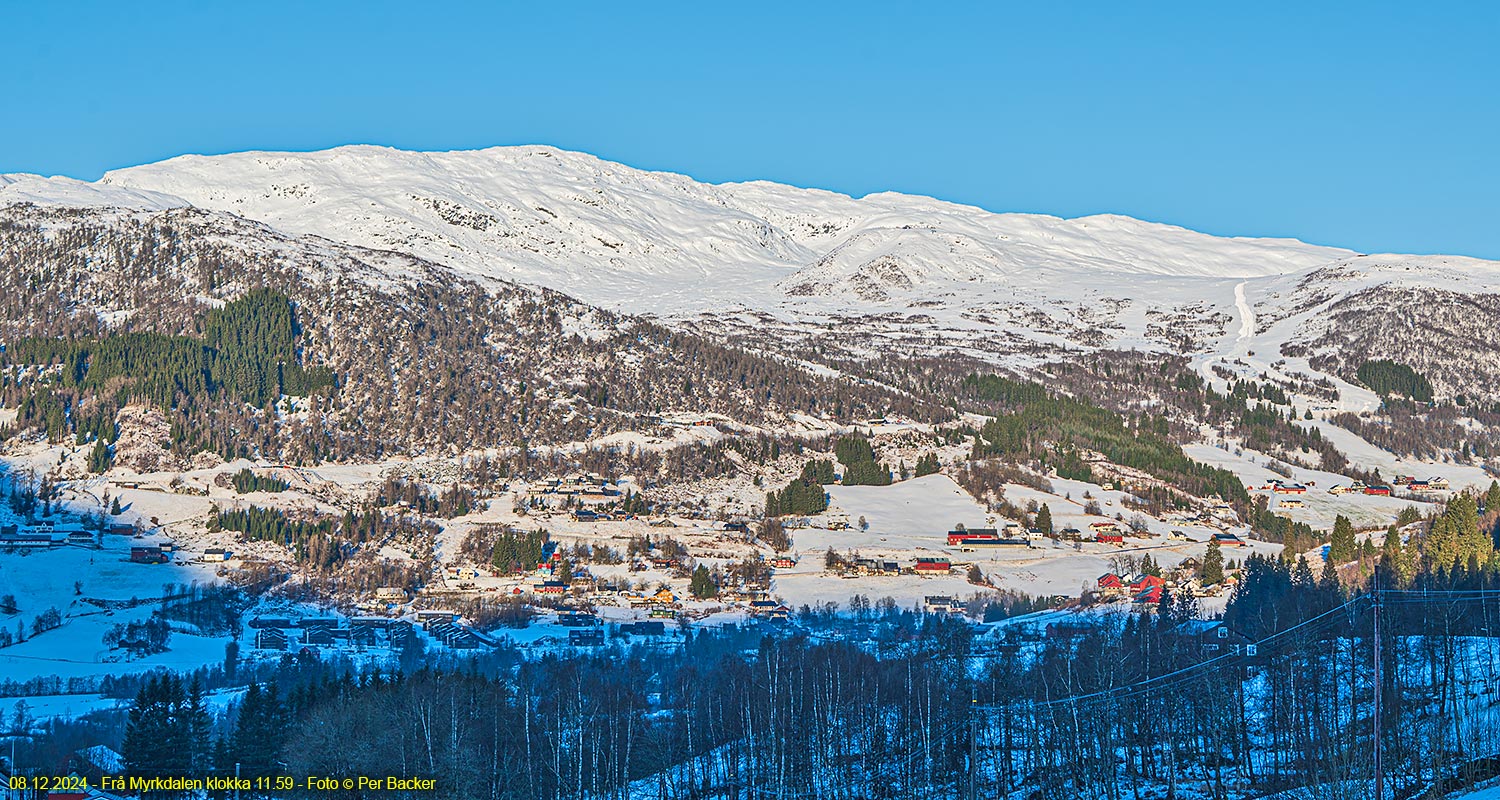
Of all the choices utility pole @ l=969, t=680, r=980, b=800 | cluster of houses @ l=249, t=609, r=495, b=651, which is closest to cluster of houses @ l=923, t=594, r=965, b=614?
cluster of houses @ l=249, t=609, r=495, b=651

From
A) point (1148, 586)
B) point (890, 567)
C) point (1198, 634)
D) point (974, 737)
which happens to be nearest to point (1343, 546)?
point (1148, 586)

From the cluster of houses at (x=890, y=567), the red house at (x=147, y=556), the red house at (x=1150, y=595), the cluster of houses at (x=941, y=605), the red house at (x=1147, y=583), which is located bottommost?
the cluster of houses at (x=941, y=605)

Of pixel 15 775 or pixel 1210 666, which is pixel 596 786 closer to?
pixel 15 775

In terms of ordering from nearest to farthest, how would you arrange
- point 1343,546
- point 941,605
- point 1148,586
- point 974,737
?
point 974,737, point 1343,546, point 941,605, point 1148,586

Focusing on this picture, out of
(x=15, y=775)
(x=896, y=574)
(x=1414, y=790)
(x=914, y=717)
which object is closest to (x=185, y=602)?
(x=896, y=574)

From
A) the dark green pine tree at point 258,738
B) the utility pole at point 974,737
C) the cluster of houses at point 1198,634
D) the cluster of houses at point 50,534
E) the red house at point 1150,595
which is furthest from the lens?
the cluster of houses at point 50,534

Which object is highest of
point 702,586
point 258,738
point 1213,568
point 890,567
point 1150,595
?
point 1213,568

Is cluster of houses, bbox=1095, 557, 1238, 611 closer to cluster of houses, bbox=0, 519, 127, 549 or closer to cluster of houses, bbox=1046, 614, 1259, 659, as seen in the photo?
cluster of houses, bbox=1046, 614, 1259, 659

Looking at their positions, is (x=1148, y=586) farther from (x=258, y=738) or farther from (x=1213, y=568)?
(x=258, y=738)

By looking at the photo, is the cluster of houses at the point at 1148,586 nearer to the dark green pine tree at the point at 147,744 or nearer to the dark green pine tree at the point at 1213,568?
the dark green pine tree at the point at 1213,568

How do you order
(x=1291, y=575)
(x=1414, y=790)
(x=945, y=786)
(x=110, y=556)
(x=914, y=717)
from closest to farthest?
(x=1414, y=790) → (x=945, y=786) → (x=914, y=717) → (x=1291, y=575) → (x=110, y=556)

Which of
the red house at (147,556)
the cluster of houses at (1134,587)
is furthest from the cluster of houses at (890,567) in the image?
the red house at (147,556)
